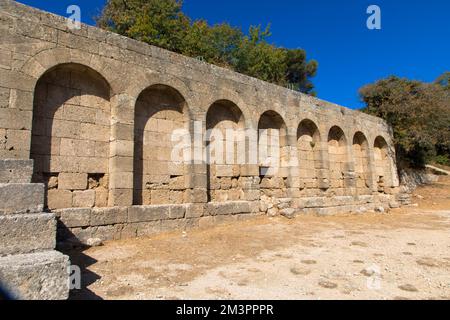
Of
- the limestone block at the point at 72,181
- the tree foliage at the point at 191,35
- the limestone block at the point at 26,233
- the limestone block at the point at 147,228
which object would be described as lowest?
the limestone block at the point at 147,228

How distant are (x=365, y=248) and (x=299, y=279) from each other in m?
2.33

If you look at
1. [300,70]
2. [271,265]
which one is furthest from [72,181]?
[300,70]

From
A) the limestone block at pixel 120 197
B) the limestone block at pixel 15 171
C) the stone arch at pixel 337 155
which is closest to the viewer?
the limestone block at pixel 15 171

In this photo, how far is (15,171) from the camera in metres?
3.41

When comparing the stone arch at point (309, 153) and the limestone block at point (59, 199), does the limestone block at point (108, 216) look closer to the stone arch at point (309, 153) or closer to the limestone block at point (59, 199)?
the limestone block at point (59, 199)

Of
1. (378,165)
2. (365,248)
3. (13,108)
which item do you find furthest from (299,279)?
(378,165)

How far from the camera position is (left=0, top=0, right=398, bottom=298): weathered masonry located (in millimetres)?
5141

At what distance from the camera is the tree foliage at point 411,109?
14875mm

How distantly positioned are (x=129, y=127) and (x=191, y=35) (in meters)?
11.2

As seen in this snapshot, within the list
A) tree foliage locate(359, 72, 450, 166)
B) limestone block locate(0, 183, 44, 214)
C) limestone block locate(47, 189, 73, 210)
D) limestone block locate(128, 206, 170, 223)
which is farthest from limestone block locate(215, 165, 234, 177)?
tree foliage locate(359, 72, 450, 166)

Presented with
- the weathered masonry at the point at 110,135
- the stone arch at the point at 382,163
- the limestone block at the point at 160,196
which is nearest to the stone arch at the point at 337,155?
the weathered masonry at the point at 110,135

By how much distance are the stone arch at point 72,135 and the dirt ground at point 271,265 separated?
126cm

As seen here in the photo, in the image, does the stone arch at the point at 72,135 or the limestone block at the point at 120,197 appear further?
the limestone block at the point at 120,197

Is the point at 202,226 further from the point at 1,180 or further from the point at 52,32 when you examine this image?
the point at 52,32
